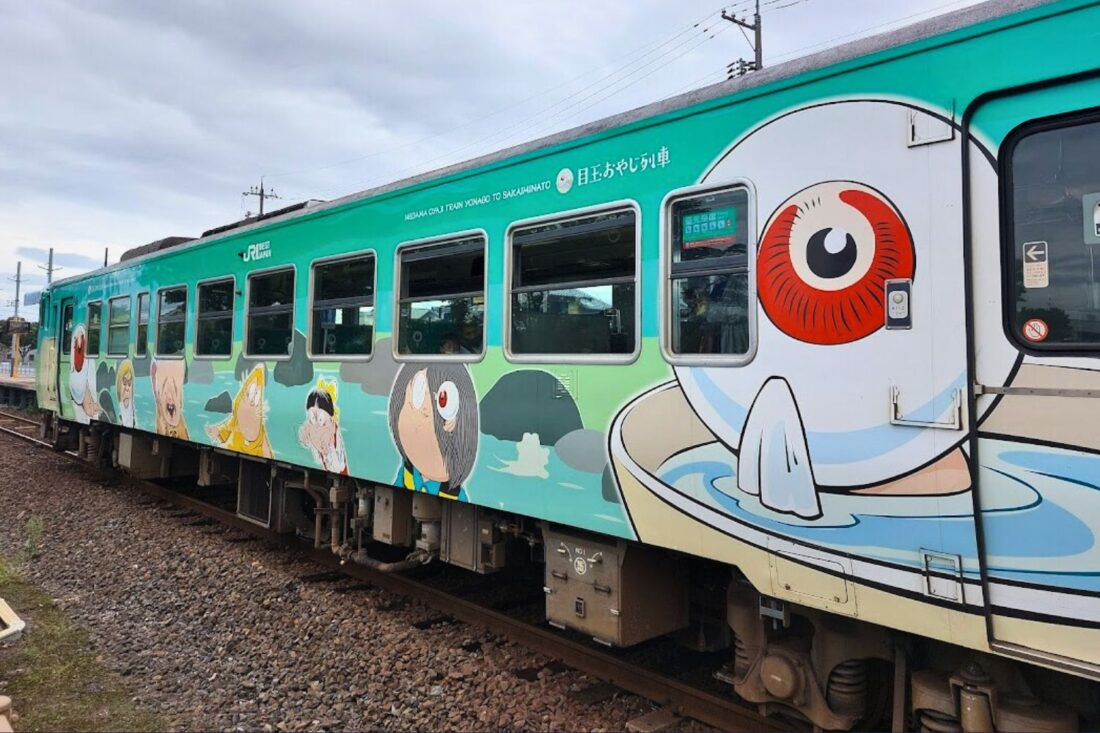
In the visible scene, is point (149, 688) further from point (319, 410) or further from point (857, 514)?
point (857, 514)

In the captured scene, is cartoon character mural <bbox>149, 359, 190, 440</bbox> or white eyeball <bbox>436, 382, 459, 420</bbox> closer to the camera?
white eyeball <bbox>436, 382, 459, 420</bbox>

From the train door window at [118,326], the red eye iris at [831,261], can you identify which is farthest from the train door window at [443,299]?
the train door window at [118,326]

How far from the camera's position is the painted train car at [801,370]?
8.69 feet

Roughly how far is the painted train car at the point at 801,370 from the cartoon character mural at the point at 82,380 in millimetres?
7716

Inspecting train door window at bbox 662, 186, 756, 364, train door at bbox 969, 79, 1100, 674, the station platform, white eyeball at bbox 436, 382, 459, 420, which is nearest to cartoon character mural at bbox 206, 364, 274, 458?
white eyeball at bbox 436, 382, 459, 420

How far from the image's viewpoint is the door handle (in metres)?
2.77

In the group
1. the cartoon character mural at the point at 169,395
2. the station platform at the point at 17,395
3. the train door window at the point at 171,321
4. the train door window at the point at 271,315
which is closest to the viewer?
the train door window at the point at 271,315

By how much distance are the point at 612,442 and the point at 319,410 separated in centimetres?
324

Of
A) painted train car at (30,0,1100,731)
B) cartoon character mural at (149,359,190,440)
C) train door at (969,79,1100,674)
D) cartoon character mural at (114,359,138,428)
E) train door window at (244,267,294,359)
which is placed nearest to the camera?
train door at (969,79,1100,674)

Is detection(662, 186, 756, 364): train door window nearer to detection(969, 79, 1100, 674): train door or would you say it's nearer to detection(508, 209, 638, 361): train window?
detection(508, 209, 638, 361): train window

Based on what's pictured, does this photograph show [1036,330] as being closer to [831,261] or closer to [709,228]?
[831,261]

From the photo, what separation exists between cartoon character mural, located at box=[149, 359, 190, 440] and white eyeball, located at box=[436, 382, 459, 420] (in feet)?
15.1

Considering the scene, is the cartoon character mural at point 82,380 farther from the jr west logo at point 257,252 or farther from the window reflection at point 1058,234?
the window reflection at point 1058,234

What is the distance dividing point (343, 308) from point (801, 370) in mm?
4046
